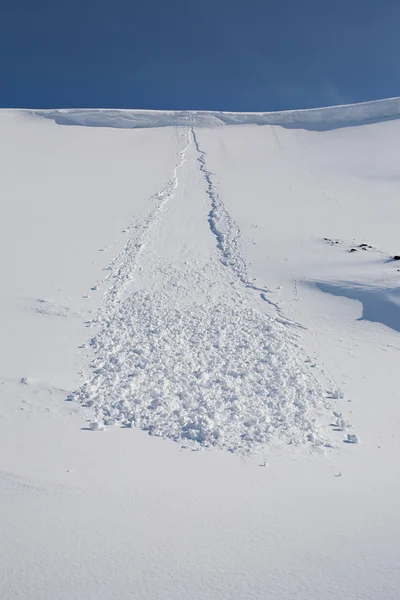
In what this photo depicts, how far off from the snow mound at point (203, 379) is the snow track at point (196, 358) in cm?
2

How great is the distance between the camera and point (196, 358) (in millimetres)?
9234

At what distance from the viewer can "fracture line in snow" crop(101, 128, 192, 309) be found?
12.5 m

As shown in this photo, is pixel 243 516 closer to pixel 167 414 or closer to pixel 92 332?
pixel 167 414

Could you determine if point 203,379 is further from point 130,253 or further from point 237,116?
point 237,116

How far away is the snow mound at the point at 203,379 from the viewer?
712 centimetres

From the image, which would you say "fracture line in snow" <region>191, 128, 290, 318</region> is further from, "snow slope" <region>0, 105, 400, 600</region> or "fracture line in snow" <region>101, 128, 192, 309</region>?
"fracture line in snow" <region>101, 128, 192, 309</region>

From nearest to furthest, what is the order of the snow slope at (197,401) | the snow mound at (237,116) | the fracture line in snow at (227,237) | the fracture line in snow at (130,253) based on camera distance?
the snow slope at (197,401) < the fracture line in snow at (130,253) < the fracture line in snow at (227,237) < the snow mound at (237,116)

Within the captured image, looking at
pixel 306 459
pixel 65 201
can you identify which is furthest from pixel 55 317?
pixel 65 201

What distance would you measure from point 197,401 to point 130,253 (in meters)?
8.67

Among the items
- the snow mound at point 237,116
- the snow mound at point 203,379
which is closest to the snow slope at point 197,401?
the snow mound at point 203,379

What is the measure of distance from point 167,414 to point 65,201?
17.1 meters

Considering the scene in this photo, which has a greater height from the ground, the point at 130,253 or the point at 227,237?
the point at 227,237

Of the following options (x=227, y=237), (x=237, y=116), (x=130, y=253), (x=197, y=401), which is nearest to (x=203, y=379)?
(x=197, y=401)

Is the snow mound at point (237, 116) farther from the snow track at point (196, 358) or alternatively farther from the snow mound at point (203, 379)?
the snow mound at point (203, 379)
